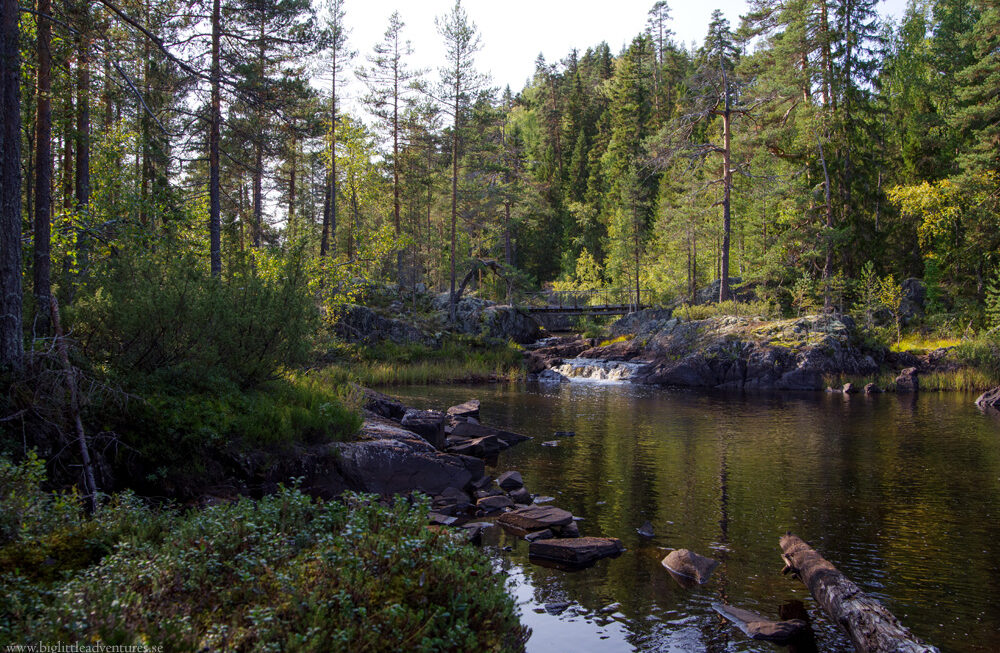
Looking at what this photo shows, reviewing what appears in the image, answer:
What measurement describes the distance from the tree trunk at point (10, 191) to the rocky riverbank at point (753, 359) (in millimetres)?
25237

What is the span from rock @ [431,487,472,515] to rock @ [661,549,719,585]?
12.2 feet

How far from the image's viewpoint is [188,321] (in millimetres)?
9906

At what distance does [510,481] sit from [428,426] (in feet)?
11.4

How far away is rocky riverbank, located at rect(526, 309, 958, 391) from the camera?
2811cm

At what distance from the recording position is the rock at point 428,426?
47.9ft

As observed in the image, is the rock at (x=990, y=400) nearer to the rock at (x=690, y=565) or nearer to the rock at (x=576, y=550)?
the rock at (x=690, y=565)

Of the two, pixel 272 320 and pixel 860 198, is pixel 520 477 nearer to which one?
pixel 272 320

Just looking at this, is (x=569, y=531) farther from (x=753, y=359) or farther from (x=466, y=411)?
(x=753, y=359)

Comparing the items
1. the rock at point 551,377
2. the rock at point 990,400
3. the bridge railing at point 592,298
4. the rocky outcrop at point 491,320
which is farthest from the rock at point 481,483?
the bridge railing at point 592,298

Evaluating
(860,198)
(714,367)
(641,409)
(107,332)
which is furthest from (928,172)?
(107,332)

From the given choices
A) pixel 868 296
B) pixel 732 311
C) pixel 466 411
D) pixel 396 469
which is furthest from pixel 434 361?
pixel 868 296

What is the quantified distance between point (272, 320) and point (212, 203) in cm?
799

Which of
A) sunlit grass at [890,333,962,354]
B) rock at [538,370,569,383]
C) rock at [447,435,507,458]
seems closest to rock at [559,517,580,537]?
rock at [447,435,507,458]

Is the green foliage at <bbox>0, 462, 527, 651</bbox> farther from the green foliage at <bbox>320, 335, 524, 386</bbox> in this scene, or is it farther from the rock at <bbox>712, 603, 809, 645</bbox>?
the green foliage at <bbox>320, 335, 524, 386</bbox>
